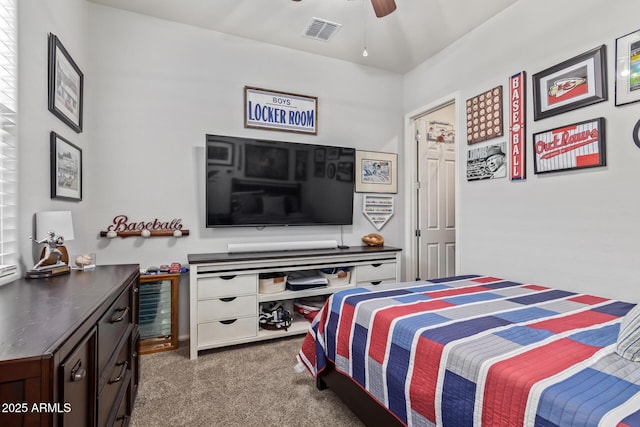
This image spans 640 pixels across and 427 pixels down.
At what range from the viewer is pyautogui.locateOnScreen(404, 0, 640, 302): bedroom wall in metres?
1.84

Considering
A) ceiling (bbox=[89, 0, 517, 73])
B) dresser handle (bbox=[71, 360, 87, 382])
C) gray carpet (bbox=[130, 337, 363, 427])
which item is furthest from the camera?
ceiling (bbox=[89, 0, 517, 73])

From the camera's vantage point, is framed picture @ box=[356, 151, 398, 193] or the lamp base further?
framed picture @ box=[356, 151, 398, 193]

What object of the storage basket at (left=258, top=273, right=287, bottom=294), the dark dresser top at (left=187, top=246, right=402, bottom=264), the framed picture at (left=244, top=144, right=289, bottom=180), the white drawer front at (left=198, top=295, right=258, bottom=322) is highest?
the framed picture at (left=244, top=144, right=289, bottom=180)

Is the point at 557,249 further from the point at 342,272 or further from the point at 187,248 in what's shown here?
the point at 187,248

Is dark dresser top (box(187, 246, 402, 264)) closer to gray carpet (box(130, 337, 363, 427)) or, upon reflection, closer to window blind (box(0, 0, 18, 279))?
gray carpet (box(130, 337, 363, 427))

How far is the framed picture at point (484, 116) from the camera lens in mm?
2592

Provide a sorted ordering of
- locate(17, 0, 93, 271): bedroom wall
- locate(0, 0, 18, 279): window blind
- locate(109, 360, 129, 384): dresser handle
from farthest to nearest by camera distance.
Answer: locate(17, 0, 93, 271): bedroom wall
locate(0, 0, 18, 279): window blind
locate(109, 360, 129, 384): dresser handle

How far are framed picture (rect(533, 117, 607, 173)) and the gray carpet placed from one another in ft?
6.92

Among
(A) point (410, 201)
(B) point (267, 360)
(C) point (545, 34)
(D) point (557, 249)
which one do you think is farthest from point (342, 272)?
(C) point (545, 34)

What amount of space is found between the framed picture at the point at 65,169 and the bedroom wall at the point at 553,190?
3132 millimetres

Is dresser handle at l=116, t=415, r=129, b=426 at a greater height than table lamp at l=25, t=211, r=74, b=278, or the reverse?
table lamp at l=25, t=211, r=74, b=278

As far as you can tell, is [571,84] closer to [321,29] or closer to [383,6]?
[383,6]

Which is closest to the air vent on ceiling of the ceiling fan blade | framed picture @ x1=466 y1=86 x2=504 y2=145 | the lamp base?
the ceiling fan blade

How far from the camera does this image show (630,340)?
102 cm
